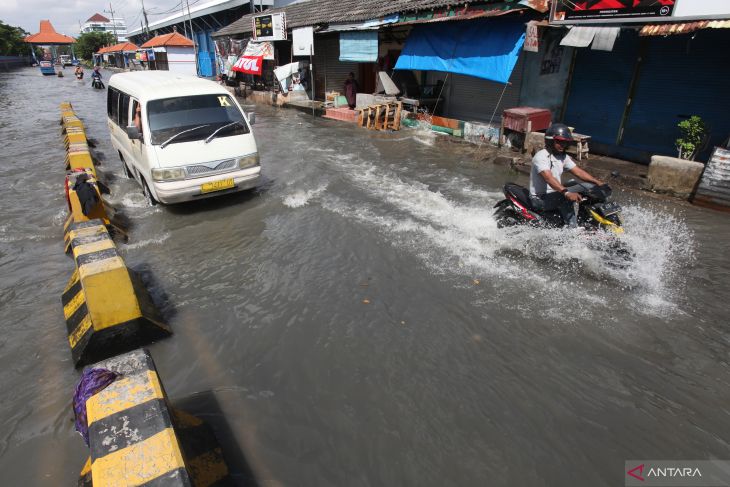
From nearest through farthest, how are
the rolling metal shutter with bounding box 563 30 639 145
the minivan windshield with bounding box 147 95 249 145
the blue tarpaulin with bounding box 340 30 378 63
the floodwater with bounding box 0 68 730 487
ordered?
the floodwater with bounding box 0 68 730 487, the minivan windshield with bounding box 147 95 249 145, the rolling metal shutter with bounding box 563 30 639 145, the blue tarpaulin with bounding box 340 30 378 63

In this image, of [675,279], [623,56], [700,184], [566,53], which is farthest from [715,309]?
[566,53]

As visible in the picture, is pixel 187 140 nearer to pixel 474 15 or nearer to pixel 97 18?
pixel 474 15

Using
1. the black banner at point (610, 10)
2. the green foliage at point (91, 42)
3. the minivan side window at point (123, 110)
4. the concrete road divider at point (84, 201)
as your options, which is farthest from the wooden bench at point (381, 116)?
the green foliage at point (91, 42)

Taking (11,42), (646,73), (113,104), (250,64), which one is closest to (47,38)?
(11,42)

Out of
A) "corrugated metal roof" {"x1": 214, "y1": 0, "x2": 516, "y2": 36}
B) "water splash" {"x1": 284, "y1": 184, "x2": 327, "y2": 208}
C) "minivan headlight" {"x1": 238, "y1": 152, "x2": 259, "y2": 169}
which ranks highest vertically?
"corrugated metal roof" {"x1": 214, "y1": 0, "x2": 516, "y2": 36}

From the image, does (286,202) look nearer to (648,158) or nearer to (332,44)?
(648,158)


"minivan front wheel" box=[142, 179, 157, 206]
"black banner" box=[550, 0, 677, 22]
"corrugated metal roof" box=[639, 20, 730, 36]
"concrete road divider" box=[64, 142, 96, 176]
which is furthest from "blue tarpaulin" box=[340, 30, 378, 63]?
"minivan front wheel" box=[142, 179, 157, 206]

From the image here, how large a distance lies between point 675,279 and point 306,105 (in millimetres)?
19175

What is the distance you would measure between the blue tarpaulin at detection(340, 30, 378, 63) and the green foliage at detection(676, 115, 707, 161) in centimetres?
1079

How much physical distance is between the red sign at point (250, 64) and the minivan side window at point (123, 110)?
55.7 ft

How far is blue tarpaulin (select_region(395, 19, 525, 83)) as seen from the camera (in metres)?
10.8

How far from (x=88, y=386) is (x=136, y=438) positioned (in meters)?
0.55

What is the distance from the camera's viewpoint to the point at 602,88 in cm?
1085

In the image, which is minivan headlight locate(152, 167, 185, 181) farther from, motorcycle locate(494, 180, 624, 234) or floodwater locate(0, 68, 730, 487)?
motorcycle locate(494, 180, 624, 234)
